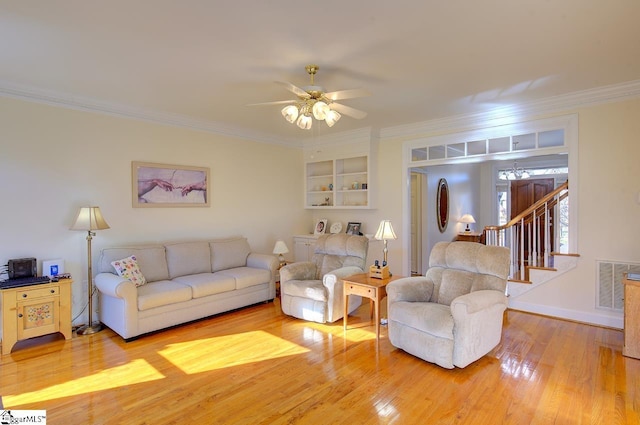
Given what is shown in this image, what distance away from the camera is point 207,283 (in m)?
4.25

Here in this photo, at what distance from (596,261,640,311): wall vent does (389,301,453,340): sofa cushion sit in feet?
7.07

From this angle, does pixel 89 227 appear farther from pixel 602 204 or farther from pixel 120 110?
pixel 602 204

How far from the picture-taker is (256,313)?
4562mm

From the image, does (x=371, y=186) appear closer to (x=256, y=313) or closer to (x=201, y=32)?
(x=256, y=313)

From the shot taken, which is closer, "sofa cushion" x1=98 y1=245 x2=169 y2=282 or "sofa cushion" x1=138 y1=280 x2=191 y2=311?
"sofa cushion" x1=138 y1=280 x2=191 y2=311

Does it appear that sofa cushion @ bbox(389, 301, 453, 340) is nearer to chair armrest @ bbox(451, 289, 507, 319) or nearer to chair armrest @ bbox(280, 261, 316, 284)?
A: chair armrest @ bbox(451, 289, 507, 319)

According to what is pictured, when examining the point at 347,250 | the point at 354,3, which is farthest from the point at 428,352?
the point at 354,3

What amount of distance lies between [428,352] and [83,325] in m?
3.80

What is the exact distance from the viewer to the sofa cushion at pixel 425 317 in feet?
9.64

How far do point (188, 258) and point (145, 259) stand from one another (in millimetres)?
541

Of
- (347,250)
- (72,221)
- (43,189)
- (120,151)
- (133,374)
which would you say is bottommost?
(133,374)

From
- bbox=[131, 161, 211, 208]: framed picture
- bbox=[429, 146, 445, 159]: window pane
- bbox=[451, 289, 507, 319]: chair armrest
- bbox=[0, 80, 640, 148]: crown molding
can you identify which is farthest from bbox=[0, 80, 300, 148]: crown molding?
bbox=[451, 289, 507, 319]: chair armrest

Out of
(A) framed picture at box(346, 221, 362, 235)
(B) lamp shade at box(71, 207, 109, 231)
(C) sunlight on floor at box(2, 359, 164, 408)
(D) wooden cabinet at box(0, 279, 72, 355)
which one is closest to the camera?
(C) sunlight on floor at box(2, 359, 164, 408)

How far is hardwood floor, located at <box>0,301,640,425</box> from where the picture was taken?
2.37m
